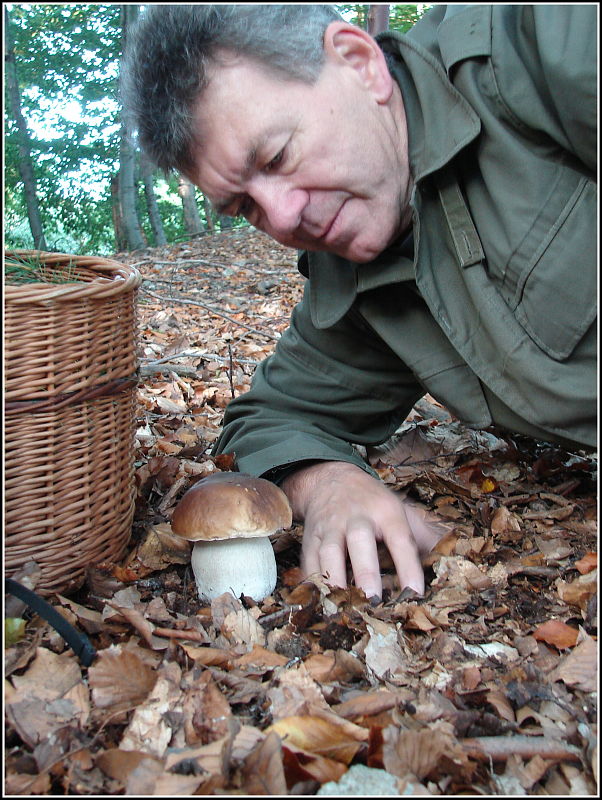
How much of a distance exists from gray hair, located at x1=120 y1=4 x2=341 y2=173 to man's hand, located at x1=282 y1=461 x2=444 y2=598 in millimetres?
1087

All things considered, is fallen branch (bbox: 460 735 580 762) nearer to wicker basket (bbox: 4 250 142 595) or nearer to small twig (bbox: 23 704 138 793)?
small twig (bbox: 23 704 138 793)

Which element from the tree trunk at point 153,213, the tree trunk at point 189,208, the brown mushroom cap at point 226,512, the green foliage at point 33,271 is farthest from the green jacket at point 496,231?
the tree trunk at point 189,208

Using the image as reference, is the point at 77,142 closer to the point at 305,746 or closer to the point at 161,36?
the point at 161,36

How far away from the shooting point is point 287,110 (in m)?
1.67

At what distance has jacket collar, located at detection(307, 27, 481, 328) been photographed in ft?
5.73

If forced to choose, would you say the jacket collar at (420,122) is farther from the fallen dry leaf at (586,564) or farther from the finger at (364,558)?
the fallen dry leaf at (586,564)

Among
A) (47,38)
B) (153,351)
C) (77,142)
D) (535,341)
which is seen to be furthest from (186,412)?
(47,38)

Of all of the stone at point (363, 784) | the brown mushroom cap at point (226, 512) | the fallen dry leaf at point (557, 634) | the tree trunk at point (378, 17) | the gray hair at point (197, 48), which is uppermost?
the tree trunk at point (378, 17)

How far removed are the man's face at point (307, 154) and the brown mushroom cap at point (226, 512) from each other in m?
0.76

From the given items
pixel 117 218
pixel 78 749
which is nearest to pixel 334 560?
pixel 78 749

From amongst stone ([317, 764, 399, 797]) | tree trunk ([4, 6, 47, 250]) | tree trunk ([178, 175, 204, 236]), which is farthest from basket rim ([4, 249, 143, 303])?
tree trunk ([178, 175, 204, 236])

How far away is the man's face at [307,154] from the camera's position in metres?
1.66

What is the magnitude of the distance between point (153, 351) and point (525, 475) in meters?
2.65

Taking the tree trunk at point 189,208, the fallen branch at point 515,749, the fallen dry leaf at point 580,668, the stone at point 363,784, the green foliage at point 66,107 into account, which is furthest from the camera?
the tree trunk at point 189,208
